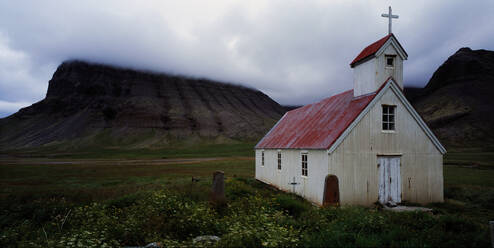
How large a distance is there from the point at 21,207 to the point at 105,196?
3.98 m

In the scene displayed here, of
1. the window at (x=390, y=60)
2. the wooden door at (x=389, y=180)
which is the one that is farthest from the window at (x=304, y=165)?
the window at (x=390, y=60)

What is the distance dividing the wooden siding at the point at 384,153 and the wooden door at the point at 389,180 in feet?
0.85

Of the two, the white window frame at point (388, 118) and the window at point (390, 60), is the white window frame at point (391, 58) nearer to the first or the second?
the window at point (390, 60)

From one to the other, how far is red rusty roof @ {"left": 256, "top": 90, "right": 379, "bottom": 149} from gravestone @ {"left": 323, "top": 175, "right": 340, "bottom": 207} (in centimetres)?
178

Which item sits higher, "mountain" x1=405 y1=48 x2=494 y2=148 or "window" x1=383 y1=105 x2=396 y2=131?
"mountain" x1=405 y1=48 x2=494 y2=148

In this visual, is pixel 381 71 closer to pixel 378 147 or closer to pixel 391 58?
pixel 391 58

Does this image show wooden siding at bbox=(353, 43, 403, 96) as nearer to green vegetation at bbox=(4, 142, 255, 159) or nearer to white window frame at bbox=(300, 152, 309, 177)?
white window frame at bbox=(300, 152, 309, 177)

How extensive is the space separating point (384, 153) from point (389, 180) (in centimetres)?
146

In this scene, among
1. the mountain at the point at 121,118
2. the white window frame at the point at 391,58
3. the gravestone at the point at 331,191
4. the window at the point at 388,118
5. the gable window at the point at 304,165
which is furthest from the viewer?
the mountain at the point at 121,118

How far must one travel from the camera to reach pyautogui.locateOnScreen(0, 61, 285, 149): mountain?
14675 centimetres

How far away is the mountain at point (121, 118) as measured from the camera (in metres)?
147

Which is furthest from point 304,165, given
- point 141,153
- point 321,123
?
point 141,153

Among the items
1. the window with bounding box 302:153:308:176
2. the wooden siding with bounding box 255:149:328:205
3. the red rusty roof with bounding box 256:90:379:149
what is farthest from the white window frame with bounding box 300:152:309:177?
the red rusty roof with bounding box 256:90:379:149

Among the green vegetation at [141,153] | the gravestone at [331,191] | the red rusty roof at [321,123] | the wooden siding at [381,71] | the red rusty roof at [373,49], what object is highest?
the red rusty roof at [373,49]
